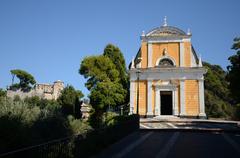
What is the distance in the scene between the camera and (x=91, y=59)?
114ft

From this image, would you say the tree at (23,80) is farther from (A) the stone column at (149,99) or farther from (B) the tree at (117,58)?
(A) the stone column at (149,99)

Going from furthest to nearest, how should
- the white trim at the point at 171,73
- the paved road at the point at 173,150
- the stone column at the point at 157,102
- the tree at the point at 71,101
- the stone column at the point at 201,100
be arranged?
the tree at the point at 71,101 < the stone column at the point at 157,102 < the white trim at the point at 171,73 < the stone column at the point at 201,100 < the paved road at the point at 173,150

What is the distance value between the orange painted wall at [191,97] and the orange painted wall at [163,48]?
9.19 ft

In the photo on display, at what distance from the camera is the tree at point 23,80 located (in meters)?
65.6

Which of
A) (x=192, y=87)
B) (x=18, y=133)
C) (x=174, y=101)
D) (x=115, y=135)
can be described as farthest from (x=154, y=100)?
(x=18, y=133)

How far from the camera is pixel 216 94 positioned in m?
51.4

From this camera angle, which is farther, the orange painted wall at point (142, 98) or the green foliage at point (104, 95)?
the green foliage at point (104, 95)

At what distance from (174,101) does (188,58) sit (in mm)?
4802

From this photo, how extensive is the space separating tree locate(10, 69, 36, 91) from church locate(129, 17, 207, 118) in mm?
41049

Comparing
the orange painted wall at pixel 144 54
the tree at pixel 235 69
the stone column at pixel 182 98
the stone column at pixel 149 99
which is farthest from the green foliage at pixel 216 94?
the tree at pixel 235 69

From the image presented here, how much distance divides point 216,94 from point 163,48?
79.7 ft

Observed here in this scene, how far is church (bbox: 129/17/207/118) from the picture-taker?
29750 mm

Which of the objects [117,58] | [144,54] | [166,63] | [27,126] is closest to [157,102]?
[166,63]

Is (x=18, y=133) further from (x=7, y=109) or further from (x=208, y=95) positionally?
(x=208, y=95)
